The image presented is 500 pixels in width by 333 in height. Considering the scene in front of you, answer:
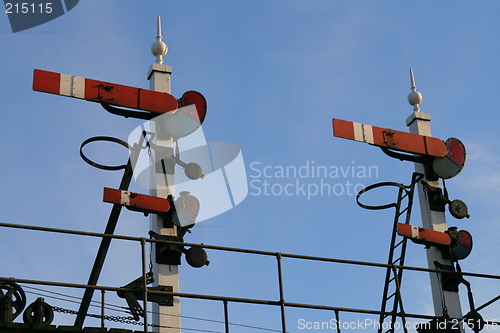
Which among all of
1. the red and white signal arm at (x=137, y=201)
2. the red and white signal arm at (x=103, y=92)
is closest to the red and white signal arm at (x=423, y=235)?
the red and white signal arm at (x=137, y=201)

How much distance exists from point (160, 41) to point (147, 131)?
1.78 metres

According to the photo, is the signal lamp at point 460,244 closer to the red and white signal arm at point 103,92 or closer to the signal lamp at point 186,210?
the signal lamp at point 186,210

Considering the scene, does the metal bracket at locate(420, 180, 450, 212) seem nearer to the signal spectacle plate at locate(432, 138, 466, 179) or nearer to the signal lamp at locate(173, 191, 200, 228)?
the signal spectacle plate at locate(432, 138, 466, 179)

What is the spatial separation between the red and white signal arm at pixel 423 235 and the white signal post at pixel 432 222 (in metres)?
0.24

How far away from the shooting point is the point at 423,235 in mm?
12609

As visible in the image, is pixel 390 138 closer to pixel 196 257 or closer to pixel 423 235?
pixel 423 235

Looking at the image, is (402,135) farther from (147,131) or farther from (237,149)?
(147,131)

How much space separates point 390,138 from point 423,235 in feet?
5.51

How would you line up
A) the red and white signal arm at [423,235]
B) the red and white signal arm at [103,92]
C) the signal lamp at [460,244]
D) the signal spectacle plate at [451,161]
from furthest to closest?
the signal spectacle plate at [451,161] < the signal lamp at [460,244] < the red and white signal arm at [423,235] < the red and white signal arm at [103,92]

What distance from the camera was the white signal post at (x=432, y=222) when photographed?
41.1ft

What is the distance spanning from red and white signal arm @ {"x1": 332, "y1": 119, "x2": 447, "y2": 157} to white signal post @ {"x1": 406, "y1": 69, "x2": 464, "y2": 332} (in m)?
0.36

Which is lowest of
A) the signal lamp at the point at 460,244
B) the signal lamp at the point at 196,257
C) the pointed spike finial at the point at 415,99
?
the signal lamp at the point at 196,257

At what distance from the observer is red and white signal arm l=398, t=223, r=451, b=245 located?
1241 cm

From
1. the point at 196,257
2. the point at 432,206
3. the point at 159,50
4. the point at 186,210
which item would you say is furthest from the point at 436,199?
the point at 159,50
